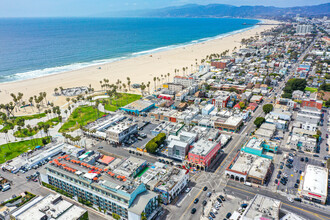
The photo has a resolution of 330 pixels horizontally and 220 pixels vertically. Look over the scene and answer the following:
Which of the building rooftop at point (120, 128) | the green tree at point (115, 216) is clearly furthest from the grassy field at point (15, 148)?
the green tree at point (115, 216)

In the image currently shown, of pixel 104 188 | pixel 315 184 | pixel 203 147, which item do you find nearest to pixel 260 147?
pixel 315 184

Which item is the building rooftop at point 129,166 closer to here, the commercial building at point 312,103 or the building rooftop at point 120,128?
the building rooftop at point 120,128

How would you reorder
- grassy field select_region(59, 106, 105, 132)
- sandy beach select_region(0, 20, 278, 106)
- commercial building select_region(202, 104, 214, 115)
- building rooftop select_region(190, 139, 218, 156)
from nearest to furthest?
1. building rooftop select_region(190, 139, 218, 156)
2. grassy field select_region(59, 106, 105, 132)
3. commercial building select_region(202, 104, 214, 115)
4. sandy beach select_region(0, 20, 278, 106)

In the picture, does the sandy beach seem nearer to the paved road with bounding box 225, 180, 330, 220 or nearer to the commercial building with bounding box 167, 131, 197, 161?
the commercial building with bounding box 167, 131, 197, 161

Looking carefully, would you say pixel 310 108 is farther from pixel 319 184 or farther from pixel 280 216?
pixel 280 216

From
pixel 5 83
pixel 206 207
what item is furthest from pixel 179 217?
pixel 5 83

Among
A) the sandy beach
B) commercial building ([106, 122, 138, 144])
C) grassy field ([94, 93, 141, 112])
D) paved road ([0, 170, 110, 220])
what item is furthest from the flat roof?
the sandy beach

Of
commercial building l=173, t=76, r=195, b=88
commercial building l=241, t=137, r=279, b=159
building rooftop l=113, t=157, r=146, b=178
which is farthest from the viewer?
commercial building l=173, t=76, r=195, b=88
